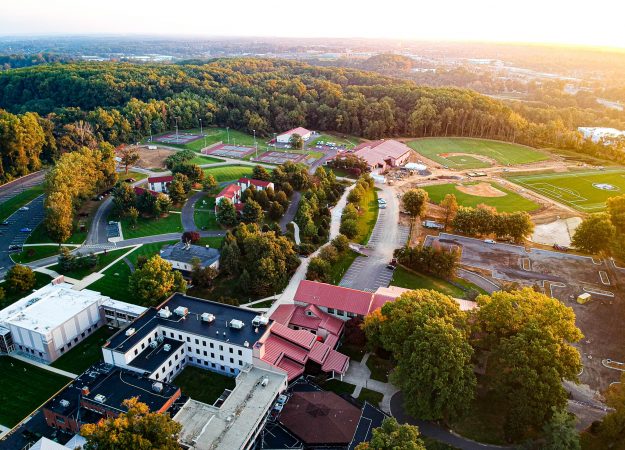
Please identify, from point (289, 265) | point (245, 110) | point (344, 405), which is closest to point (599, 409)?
point (344, 405)

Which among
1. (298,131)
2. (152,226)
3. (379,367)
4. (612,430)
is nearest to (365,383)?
(379,367)

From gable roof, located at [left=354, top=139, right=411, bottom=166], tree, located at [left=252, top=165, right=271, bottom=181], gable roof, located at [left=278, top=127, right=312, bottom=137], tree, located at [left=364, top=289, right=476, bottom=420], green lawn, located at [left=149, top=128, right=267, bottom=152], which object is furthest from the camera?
gable roof, located at [left=278, top=127, right=312, bottom=137]

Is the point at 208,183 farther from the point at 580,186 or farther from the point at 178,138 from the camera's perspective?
the point at 580,186

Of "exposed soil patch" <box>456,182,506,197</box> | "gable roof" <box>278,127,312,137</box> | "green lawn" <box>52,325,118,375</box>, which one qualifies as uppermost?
→ "gable roof" <box>278,127,312,137</box>

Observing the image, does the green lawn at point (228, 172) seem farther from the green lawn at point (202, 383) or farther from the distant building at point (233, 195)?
the green lawn at point (202, 383)

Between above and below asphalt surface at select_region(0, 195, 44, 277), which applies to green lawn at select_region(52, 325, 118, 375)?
below

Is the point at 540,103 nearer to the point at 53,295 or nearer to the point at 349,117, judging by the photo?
the point at 349,117

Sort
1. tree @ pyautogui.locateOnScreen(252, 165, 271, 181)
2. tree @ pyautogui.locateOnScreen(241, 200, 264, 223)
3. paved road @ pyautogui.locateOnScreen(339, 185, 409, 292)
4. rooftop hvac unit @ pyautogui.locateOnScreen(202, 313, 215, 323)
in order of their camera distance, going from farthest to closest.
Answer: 1. tree @ pyautogui.locateOnScreen(252, 165, 271, 181)
2. tree @ pyautogui.locateOnScreen(241, 200, 264, 223)
3. paved road @ pyautogui.locateOnScreen(339, 185, 409, 292)
4. rooftop hvac unit @ pyautogui.locateOnScreen(202, 313, 215, 323)

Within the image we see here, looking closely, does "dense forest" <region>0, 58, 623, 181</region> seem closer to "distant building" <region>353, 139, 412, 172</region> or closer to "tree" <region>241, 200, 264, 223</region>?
"distant building" <region>353, 139, 412, 172</region>

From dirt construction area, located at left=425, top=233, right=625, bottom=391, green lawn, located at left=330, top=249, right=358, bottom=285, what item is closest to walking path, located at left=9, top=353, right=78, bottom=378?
green lawn, located at left=330, top=249, right=358, bottom=285
